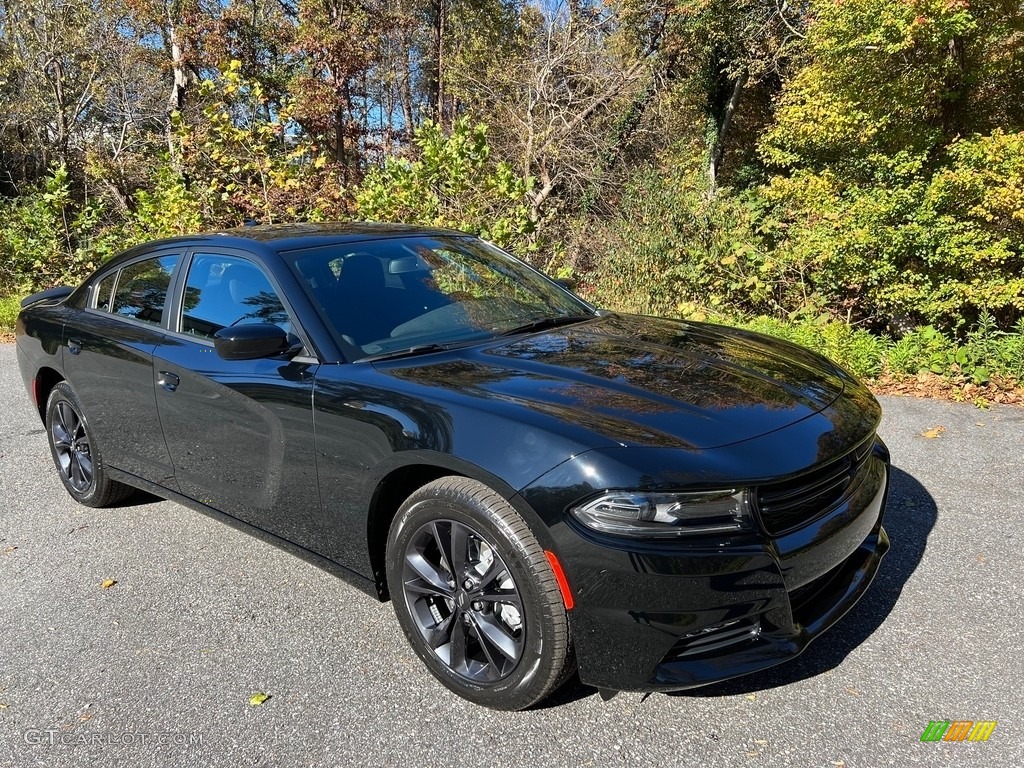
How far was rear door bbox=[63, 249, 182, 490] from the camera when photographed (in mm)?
3645

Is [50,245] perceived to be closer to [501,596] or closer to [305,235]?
[305,235]

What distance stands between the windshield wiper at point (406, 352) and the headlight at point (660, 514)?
1.08m

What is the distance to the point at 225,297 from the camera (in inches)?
133

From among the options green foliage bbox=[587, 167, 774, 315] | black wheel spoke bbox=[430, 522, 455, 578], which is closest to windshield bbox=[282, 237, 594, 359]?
black wheel spoke bbox=[430, 522, 455, 578]

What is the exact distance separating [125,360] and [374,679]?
7.11ft

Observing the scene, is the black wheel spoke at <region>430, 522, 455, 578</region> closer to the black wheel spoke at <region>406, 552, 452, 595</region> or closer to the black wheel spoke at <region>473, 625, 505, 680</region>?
the black wheel spoke at <region>406, 552, 452, 595</region>

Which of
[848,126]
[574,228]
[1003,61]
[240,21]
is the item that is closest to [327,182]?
[574,228]

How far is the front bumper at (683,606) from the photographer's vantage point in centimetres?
208

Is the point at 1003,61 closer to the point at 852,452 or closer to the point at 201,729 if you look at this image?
the point at 852,452

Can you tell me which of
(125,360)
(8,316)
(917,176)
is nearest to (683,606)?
(125,360)

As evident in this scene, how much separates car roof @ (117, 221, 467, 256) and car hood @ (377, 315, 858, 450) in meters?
0.96

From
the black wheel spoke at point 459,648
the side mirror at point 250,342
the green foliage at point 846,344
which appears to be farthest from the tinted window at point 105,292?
the green foliage at point 846,344

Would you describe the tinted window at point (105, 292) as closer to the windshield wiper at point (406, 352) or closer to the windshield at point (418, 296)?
the windshield at point (418, 296)

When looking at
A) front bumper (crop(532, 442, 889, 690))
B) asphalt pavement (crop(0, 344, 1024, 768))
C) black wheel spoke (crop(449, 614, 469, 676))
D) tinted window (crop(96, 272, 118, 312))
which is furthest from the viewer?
tinted window (crop(96, 272, 118, 312))
